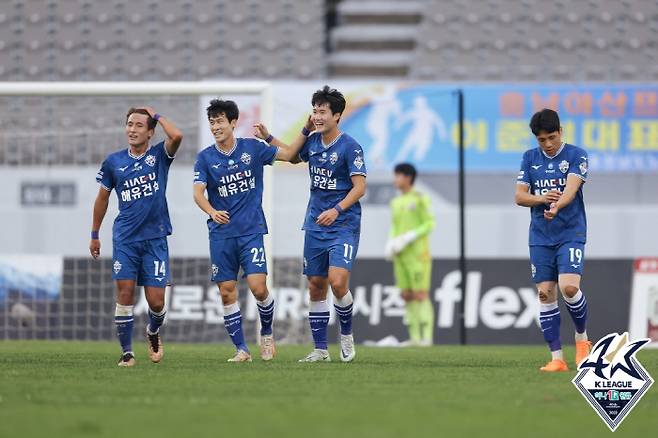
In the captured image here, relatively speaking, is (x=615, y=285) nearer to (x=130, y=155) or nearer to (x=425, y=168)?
(x=425, y=168)

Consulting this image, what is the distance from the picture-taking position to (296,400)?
6457 millimetres

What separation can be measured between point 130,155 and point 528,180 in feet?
9.77

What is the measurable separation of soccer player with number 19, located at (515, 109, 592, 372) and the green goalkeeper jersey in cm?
646

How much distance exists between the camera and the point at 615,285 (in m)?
15.3

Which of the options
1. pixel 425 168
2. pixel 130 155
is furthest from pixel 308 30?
pixel 130 155

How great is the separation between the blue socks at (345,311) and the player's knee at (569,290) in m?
1.68

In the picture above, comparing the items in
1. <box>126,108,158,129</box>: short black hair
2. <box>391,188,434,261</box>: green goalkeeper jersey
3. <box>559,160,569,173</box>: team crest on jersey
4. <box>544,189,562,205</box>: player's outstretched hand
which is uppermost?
<box>126,108,158,129</box>: short black hair

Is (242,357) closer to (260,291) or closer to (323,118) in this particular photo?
(260,291)

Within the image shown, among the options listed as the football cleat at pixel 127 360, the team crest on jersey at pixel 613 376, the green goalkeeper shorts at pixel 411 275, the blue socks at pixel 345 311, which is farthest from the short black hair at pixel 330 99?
the green goalkeeper shorts at pixel 411 275

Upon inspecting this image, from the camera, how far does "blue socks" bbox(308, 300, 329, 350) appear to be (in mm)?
9570

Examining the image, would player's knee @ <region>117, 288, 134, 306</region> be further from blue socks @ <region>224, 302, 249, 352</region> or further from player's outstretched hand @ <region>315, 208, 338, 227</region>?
player's outstretched hand @ <region>315, 208, 338, 227</region>

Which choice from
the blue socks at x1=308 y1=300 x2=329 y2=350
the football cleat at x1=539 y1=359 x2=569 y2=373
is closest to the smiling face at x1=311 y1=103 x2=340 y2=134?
the blue socks at x1=308 y1=300 x2=329 y2=350

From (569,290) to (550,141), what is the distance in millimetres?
1050

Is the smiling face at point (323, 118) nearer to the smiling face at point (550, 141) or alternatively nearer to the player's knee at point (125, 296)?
the smiling face at point (550, 141)
